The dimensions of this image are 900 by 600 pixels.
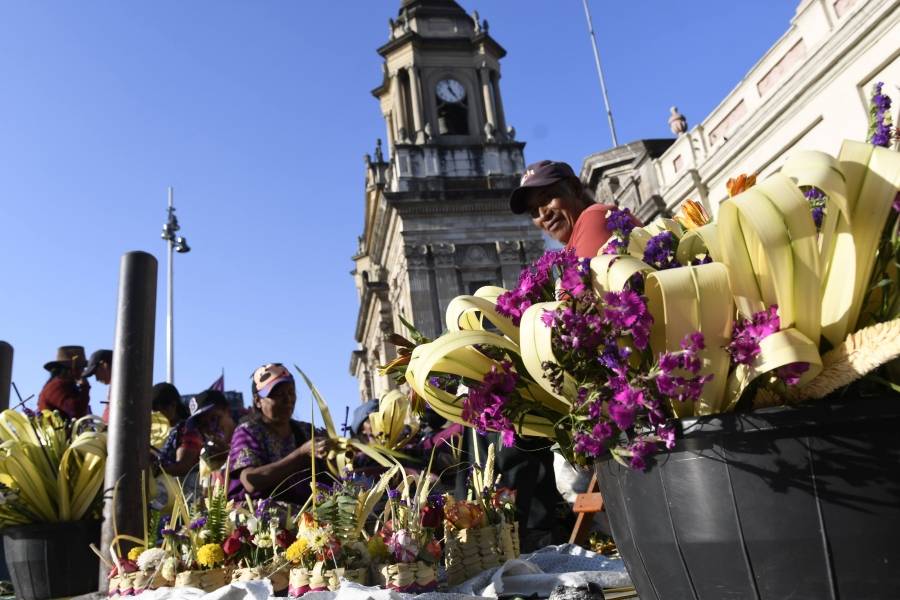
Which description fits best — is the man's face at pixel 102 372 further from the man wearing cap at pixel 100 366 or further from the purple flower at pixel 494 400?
the purple flower at pixel 494 400

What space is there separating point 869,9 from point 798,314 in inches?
513

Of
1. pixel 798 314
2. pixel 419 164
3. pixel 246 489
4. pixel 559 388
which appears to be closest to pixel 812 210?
pixel 798 314

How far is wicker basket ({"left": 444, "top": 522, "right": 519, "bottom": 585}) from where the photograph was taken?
9.89 ft

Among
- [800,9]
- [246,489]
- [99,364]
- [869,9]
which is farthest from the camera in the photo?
[800,9]

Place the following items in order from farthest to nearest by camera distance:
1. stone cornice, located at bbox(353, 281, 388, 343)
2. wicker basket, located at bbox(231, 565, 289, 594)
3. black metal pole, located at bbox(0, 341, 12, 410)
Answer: stone cornice, located at bbox(353, 281, 388, 343) < black metal pole, located at bbox(0, 341, 12, 410) < wicker basket, located at bbox(231, 565, 289, 594)

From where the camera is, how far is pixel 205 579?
3137 millimetres

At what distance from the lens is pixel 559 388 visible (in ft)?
4.72

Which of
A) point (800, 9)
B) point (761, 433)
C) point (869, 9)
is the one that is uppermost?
point (800, 9)

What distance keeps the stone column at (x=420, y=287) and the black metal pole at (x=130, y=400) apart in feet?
64.2

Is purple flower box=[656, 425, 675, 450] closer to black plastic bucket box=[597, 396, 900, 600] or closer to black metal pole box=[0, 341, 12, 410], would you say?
black plastic bucket box=[597, 396, 900, 600]

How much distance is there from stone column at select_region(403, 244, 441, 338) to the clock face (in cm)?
762

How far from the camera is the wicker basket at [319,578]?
8.68ft

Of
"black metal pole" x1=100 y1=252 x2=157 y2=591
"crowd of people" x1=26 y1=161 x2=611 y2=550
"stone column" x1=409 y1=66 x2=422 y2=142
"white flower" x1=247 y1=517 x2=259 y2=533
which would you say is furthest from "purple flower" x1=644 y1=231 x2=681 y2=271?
"stone column" x1=409 y1=66 x2=422 y2=142

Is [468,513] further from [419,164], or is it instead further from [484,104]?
[484,104]
